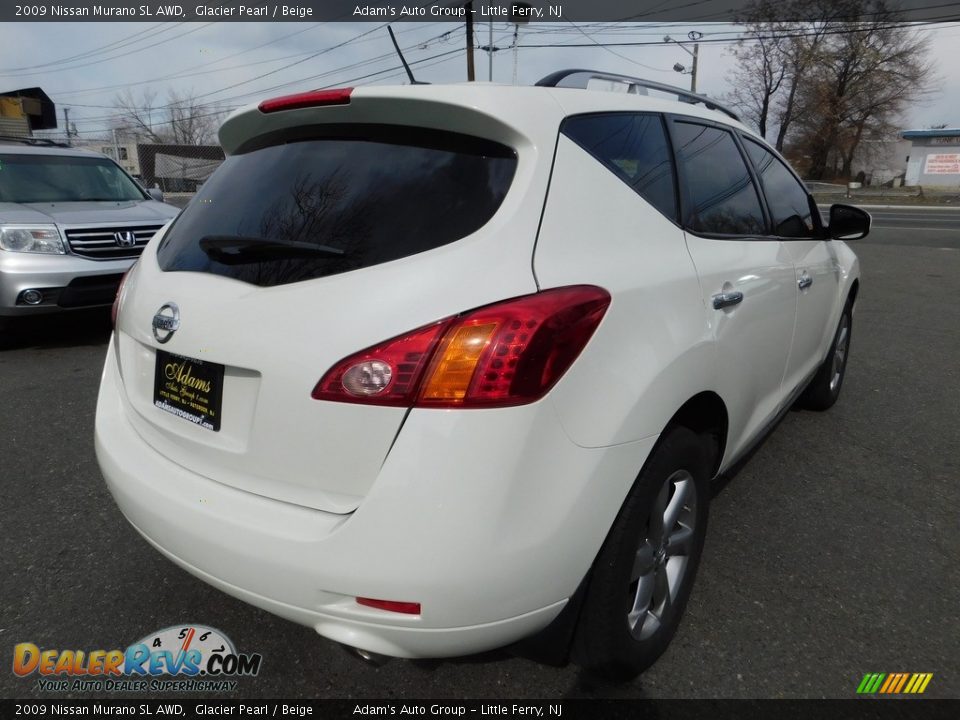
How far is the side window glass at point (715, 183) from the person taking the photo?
2289 millimetres

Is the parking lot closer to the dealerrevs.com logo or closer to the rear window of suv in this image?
the dealerrevs.com logo

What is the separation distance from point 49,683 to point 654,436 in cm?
192

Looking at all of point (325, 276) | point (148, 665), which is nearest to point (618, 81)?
point (325, 276)

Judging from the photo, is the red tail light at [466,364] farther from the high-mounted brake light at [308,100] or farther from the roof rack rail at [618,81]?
the roof rack rail at [618,81]

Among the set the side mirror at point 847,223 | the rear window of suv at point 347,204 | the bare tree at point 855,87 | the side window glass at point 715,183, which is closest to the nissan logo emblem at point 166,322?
the rear window of suv at point 347,204

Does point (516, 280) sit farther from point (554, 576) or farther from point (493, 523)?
point (554, 576)

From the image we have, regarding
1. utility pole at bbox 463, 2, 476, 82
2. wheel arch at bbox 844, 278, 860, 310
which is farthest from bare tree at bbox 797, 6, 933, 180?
wheel arch at bbox 844, 278, 860, 310

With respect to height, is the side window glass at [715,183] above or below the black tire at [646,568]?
above

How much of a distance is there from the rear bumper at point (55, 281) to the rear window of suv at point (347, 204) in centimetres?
416

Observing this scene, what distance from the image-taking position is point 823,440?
3842 mm

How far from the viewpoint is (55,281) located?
5.42 m

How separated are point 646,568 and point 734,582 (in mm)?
740

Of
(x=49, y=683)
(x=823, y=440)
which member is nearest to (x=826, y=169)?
(x=823, y=440)

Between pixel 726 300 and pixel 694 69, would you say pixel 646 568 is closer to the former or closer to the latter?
pixel 726 300
